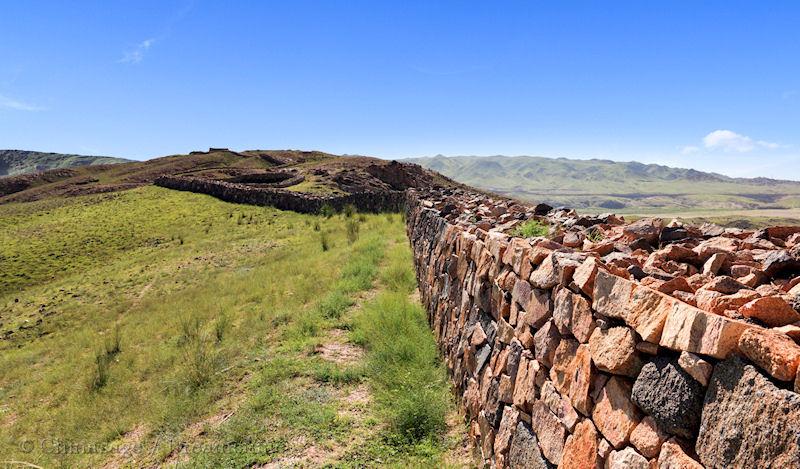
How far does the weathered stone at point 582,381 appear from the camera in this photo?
296 centimetres

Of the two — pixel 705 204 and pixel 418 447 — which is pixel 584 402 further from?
pixel 705 204

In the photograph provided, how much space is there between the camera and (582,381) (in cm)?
303

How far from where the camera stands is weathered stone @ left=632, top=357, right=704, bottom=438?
2154 millimetres

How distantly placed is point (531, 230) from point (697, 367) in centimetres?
355

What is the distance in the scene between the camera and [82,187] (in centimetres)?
4766

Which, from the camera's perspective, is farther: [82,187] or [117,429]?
[82,187]

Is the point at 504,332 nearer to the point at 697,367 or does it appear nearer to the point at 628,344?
the point at 628,344

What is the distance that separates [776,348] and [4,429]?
1057 cm

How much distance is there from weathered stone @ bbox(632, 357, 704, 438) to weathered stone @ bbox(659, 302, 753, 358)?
13cm

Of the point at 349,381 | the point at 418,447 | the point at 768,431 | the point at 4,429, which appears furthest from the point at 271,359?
the point at 768,431

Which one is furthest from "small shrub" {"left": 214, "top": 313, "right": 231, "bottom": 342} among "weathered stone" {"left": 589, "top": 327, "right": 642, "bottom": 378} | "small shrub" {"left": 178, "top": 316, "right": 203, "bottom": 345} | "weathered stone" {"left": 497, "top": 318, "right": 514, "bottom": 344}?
"weathered stone" {"left": 589, "top": 327, "right": 642, "bottom": 378}

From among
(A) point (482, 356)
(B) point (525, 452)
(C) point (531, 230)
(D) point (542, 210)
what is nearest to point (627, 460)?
(B) point (525, 452)

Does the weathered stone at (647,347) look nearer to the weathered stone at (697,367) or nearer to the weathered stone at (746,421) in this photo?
the weathered stone at (697,367)

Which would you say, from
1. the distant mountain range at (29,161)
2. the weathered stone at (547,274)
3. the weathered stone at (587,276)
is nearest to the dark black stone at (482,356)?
the weathered stone at (547,274)
